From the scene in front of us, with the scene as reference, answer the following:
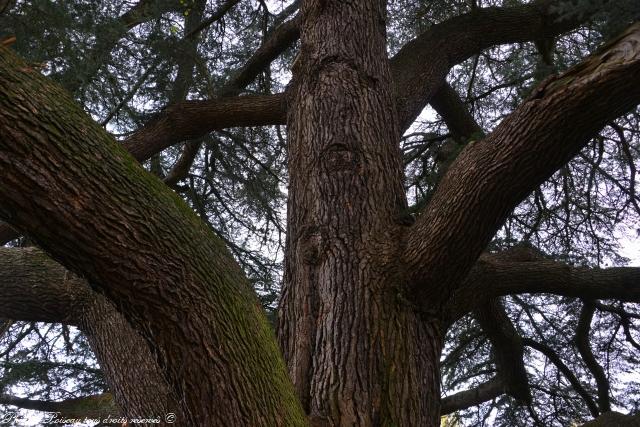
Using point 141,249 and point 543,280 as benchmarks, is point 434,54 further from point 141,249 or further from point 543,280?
point 141,249

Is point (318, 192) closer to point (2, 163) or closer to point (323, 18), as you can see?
point (323, 18)

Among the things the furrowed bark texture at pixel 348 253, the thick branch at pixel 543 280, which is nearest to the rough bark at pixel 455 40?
the furrowed bark texture at pixel 348 253

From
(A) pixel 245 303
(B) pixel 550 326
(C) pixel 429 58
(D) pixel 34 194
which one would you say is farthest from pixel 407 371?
(B) pixel 550 326

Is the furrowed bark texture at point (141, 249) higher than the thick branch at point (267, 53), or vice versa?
the thick branch at point (267, 53)

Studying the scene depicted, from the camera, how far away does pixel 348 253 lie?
95.3 inches

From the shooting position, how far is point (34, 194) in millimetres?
1306

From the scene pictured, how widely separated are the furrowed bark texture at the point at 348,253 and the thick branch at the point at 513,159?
195mm

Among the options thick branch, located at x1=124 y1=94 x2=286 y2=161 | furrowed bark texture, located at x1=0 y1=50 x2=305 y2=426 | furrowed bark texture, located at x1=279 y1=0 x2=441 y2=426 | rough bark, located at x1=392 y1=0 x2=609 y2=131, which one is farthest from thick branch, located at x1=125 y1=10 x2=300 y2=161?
furrowed bark texture, located at x1=0 y1=50 x2=305 y2=426

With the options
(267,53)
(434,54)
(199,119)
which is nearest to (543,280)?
(434,54)

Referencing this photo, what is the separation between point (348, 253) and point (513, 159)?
0.81 meters

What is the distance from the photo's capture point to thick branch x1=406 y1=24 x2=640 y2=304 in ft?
5.73

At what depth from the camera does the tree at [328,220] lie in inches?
57.3

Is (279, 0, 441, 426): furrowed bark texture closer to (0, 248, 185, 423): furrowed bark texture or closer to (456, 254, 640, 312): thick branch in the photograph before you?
(456, 254, 640, 312): thick branch

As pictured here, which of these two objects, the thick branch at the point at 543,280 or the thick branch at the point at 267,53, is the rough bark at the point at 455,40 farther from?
the thick branch at the point at 543,280
